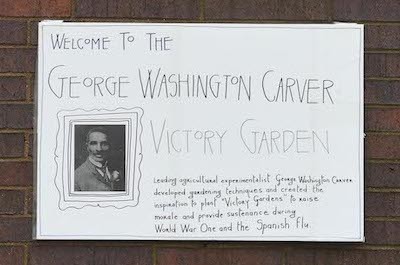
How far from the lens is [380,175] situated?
12.1 ft

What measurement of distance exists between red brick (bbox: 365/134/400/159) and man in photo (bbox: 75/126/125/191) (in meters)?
0.93

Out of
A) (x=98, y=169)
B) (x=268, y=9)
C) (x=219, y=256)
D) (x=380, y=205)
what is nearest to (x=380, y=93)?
(x=380, y=205)

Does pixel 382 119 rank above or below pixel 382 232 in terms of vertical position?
above

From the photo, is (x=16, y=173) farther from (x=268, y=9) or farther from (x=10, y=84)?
(x=268, y=9)

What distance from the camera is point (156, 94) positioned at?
12.0 feet

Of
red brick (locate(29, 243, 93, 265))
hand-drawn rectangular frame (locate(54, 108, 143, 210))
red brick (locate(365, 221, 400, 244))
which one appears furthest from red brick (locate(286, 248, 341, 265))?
red brick (locate(29, 243, 93, 265))

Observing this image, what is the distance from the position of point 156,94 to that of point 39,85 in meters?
0.43

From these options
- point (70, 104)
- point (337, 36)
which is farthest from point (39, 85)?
point (337, 36)

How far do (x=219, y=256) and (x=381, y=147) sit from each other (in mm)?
725

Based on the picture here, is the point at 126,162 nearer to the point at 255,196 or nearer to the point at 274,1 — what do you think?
the point at 255,196

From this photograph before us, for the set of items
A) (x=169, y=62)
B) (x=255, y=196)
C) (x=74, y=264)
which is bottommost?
(x=74, y=264)

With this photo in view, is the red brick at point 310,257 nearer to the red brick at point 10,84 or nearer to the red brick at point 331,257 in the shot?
the red brick at point 331,257

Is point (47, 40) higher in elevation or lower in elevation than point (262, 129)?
higher

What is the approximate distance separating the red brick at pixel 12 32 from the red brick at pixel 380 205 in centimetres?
141
